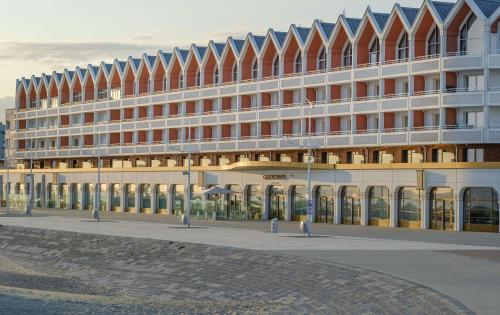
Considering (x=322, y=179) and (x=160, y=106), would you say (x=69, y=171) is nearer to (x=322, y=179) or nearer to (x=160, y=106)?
(x=160, y=106)

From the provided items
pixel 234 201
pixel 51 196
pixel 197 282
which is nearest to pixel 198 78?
pixel 234 201

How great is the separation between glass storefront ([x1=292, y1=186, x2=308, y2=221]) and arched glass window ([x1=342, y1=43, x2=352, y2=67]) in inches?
524

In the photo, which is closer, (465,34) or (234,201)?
(465,34)

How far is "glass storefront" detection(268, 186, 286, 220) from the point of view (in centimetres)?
9744

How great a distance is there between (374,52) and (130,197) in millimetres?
45003

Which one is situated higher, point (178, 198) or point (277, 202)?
point (277, 202)

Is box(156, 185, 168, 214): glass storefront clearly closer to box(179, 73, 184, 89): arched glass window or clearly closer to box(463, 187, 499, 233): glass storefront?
box(179, 73, 184, 89): arched glass window

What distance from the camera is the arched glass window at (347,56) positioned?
93.0 metres

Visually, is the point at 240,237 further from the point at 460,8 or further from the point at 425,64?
the point at 460,8

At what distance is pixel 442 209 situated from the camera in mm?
81125

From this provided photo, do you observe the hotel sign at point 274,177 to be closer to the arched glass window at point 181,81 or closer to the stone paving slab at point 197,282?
the arched glass window at point 181,81

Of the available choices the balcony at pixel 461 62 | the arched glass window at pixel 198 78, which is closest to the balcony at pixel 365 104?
the balcony at pixel 461 62

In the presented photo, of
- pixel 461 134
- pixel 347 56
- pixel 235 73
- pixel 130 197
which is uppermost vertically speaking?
pixel 347 56

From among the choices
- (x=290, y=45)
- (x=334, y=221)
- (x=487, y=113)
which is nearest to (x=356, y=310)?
(x=487, y=113)
